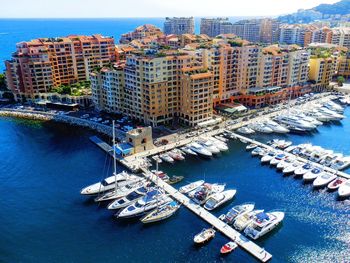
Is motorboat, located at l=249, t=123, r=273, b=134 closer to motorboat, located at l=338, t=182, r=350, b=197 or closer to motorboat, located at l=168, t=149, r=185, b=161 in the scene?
motorboat, located at l=168, t=149, r=185, b=161

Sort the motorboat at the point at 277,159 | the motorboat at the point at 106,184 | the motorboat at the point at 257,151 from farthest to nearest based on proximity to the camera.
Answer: the motorboat at the point at 257,151
the motorboat at the point at 277,159
the motorboat at the point at 106,184

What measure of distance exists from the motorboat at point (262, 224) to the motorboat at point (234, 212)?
2.99 meters

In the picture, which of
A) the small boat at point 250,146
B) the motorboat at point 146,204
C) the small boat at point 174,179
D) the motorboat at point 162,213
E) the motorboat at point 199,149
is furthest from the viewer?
the small boat at point 250,146

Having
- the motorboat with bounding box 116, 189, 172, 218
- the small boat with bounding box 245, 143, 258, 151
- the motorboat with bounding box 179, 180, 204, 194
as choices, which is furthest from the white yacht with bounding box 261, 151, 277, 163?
the motorboat with bounding box 116, 189, 172, 218

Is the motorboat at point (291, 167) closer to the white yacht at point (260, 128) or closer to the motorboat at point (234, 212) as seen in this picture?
the motorboat at point (234, 212)

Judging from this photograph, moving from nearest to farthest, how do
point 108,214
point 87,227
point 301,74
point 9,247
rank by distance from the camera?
point 9,247, point 87,227, point 108,214, point 301,74

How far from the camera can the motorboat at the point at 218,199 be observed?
224ft

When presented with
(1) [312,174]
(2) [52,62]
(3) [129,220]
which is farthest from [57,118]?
(1) [312,174]

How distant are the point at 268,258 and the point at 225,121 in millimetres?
64952

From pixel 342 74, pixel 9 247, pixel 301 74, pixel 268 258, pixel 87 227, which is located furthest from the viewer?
pixel 342 74

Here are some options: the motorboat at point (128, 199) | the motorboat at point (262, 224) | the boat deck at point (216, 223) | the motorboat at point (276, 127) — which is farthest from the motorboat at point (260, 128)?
the motorboat at point (128, 199)

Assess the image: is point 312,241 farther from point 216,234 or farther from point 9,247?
point 9,247

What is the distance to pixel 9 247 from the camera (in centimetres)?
5884

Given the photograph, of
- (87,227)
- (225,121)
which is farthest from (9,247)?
(225,121)
